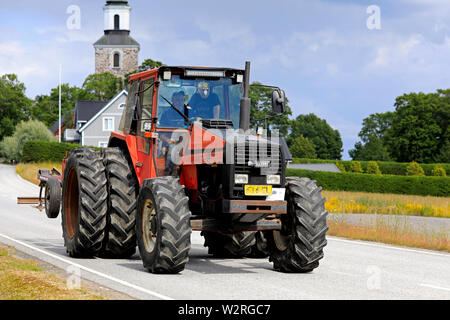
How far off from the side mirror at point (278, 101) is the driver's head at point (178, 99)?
5.73 feet

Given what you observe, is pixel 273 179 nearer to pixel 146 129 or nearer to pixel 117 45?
pixel 146 129

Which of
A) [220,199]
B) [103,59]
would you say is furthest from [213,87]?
[103,59]

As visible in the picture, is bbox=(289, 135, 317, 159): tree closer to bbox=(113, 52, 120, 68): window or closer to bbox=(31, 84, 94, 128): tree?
bbox=(113, 52, 120, 68): window

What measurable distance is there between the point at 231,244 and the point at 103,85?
105 metres

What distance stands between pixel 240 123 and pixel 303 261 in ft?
8.41

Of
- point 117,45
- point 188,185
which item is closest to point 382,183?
point 188,185

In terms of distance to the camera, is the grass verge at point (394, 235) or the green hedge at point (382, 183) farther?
the green hedge at point (382, 183)

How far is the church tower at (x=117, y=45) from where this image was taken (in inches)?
4887

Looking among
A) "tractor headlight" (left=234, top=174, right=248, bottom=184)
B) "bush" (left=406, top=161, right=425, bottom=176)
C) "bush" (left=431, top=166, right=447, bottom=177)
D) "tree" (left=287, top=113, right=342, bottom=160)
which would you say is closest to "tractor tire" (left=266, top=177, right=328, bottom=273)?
"tractor headlight" (left=234, top=174, right=248, bottom=184)

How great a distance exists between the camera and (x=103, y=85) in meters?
115

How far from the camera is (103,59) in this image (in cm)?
12506

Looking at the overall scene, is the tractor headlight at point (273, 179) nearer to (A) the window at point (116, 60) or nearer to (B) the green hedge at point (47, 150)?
(B) the green hedge at point (47, 150)

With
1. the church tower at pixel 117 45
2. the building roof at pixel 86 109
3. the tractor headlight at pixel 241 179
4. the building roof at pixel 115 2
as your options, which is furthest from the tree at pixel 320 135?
the tractor headlight at pixel 241 179

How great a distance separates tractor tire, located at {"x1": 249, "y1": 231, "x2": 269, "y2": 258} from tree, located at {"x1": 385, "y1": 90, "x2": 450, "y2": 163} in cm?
8723
